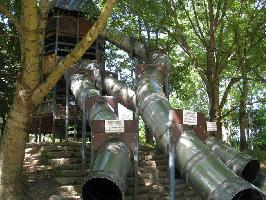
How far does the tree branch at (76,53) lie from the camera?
7.18 metres

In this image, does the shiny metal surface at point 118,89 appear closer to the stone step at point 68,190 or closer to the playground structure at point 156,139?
the playground structure at point 156,139

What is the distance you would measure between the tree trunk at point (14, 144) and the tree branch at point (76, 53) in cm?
26

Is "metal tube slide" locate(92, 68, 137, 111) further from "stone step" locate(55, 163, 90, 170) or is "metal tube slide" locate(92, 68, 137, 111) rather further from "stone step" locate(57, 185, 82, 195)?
"stone step" locate(57, 185, 82, 195)

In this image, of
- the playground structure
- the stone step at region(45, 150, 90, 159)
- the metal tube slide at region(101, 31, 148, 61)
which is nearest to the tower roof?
the metal tube slide at region(101, 31, 148, 61)

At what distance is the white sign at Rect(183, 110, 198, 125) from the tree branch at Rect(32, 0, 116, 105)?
225 centimetres

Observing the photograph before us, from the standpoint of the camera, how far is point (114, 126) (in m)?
7.56

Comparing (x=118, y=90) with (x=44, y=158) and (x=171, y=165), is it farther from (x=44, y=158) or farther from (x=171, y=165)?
(x=171, y=165)

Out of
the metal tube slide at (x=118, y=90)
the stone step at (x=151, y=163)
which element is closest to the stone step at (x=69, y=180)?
the stone step at (x=151, y=163)

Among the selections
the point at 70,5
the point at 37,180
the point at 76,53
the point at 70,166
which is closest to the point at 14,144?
the point at 37,180

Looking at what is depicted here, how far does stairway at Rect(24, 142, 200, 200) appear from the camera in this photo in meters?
8.98

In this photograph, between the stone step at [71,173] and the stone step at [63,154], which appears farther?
the stone step at [63,154]

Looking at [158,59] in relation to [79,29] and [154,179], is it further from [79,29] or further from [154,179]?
[79,29]

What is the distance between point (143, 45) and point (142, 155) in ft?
16.3

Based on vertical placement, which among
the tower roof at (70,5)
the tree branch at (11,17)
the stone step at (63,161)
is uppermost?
the tower roof at (70,5)
